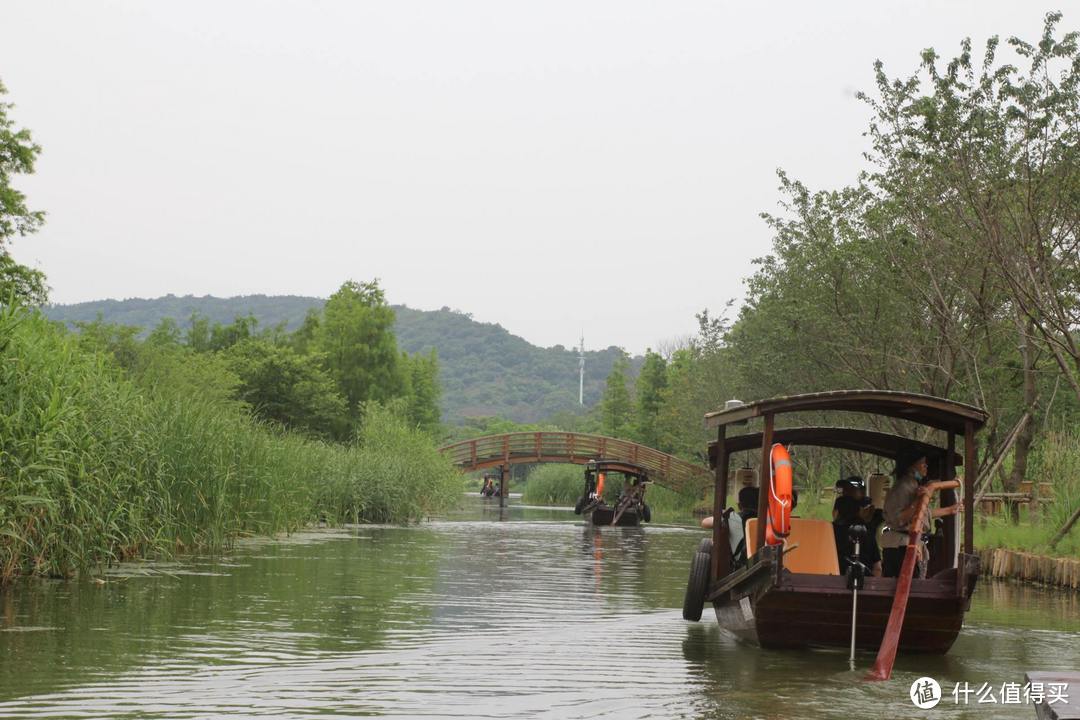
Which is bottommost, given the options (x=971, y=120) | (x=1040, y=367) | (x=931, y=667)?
(x=931, y=667)

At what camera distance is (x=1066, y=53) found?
20.6 metres

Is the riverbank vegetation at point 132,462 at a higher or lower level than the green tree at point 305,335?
lower

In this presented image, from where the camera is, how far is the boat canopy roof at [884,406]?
1171 centimetres

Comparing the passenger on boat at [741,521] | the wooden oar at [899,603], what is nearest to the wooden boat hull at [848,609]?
the wooden oar at [899,603]

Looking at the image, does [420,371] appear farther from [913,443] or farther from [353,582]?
[913,443]

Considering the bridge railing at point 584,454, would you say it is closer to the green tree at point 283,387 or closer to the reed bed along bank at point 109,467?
the green tree at point 283,387

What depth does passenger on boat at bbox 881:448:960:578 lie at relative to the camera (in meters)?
12.2

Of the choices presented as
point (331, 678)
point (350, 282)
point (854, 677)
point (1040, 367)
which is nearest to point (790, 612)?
point (854, 677)

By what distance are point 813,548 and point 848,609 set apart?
5.50ft

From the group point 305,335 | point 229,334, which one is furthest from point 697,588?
point 305,335

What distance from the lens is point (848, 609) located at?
11.4 metres

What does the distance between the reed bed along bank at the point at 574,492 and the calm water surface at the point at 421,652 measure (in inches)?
1580

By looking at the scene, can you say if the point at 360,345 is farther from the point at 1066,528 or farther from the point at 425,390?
the point at 1066,528

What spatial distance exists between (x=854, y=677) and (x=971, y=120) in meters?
13.9
